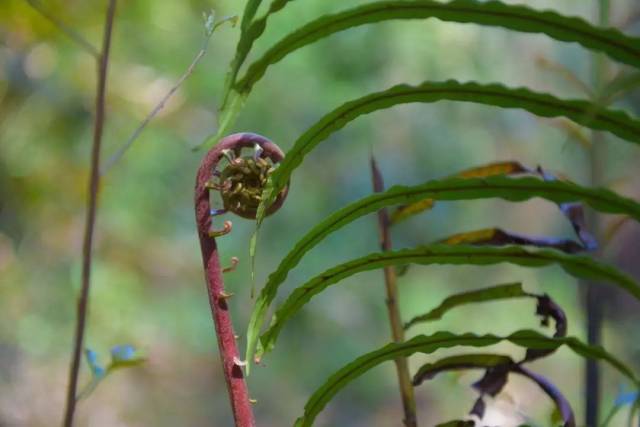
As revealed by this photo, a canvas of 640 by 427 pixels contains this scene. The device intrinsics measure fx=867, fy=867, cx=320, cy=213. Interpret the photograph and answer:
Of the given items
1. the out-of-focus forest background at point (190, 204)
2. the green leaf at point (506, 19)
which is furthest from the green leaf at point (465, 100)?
the out-of-focus forest background at point (190, 204)

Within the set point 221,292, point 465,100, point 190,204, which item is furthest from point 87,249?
point 190,204

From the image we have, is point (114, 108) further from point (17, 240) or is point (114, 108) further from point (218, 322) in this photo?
point (218, 322)

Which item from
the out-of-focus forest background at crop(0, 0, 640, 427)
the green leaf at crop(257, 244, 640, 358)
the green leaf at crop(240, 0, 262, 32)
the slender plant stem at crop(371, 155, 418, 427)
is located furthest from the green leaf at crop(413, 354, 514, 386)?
the out-of-focus forest background at crop(0, 0, 640, 427)

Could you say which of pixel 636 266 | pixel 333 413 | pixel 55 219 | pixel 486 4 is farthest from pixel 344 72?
pixel 486 4

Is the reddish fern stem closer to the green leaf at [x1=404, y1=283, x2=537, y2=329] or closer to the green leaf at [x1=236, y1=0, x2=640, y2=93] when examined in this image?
the green leaf at [x1=236, y1=0, x2=640, y2=93]

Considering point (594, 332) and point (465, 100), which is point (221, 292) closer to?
point (465, 100)

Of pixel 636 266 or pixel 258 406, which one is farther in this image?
pixel 258 406
